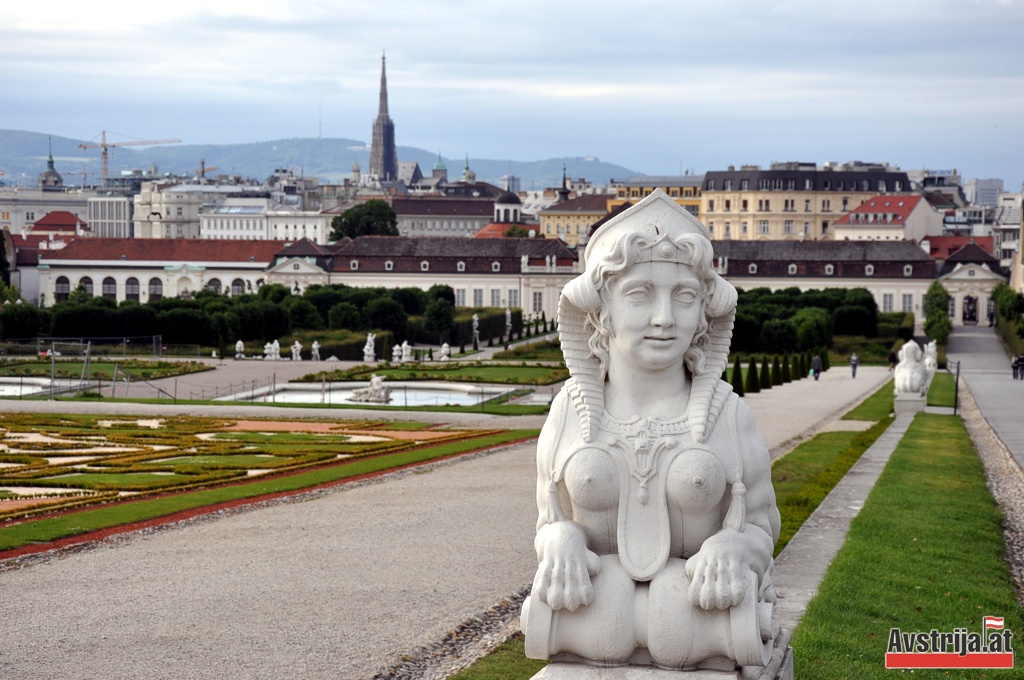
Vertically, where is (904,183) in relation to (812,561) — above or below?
above

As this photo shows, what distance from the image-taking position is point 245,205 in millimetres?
160625

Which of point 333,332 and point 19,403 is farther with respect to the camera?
point 333,332

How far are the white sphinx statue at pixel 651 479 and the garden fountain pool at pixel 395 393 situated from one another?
27.9 metres

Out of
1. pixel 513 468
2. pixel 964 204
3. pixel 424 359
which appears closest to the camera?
pixel 513 468

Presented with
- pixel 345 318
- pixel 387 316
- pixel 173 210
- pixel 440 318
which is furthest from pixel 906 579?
pixel 173 210

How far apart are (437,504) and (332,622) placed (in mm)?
6175

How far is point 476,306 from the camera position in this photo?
85688 mm

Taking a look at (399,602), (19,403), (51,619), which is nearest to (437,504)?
(399,602)

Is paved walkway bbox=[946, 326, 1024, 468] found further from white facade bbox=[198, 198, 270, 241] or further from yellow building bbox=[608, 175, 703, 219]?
white facade bbox=[198, 198, 270, 241]

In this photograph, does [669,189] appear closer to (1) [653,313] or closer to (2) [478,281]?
(2) [478,281]

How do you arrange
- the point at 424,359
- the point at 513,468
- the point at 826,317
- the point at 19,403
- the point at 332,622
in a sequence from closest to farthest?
1. the point at 332,622
2. the point at 513,468
3. the point at 19,403
4. the point at 424,359
5. the point at 826,317

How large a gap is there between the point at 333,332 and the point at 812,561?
49.0 meters

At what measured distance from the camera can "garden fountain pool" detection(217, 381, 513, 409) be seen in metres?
36.3

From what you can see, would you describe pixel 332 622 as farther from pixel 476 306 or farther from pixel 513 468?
pixel 476 306
